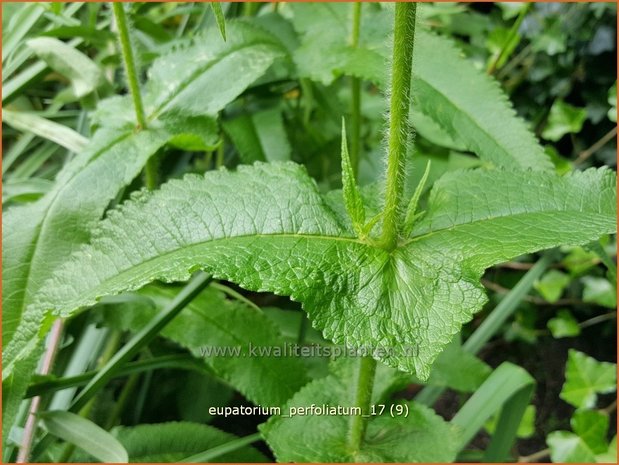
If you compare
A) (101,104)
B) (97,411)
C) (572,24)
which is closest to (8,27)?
(101,104)

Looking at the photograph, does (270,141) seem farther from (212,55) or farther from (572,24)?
(572,24)

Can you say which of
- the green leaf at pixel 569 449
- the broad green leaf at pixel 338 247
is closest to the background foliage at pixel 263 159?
the green leaf at pixel 569 449

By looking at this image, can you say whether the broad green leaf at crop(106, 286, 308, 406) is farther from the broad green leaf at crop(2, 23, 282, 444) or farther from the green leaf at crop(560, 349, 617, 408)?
the green leaf at crop(560, 349, 617, 408)

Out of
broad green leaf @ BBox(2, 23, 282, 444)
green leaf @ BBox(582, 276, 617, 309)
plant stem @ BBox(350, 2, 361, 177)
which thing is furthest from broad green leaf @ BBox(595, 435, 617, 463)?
broad green leaf @ BBox(2, 23, 282, 444)

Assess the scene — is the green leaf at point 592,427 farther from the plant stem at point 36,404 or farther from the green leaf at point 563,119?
the plant stem at point 36,404

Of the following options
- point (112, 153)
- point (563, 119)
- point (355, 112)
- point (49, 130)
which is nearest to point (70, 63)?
point (49, 130)

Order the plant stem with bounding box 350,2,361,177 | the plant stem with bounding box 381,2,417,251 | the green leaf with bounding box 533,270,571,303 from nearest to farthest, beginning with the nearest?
the plant stem with bounding box 381,2,417,251 → the plant stem with bounding box 350,2,361,177 → the green leaf with bounding box 533,270,571,303

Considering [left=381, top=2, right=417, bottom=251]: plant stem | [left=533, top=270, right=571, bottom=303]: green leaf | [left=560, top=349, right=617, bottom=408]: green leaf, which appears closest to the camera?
[left=381, top=2, right=417, bottom=251]: plant stem
